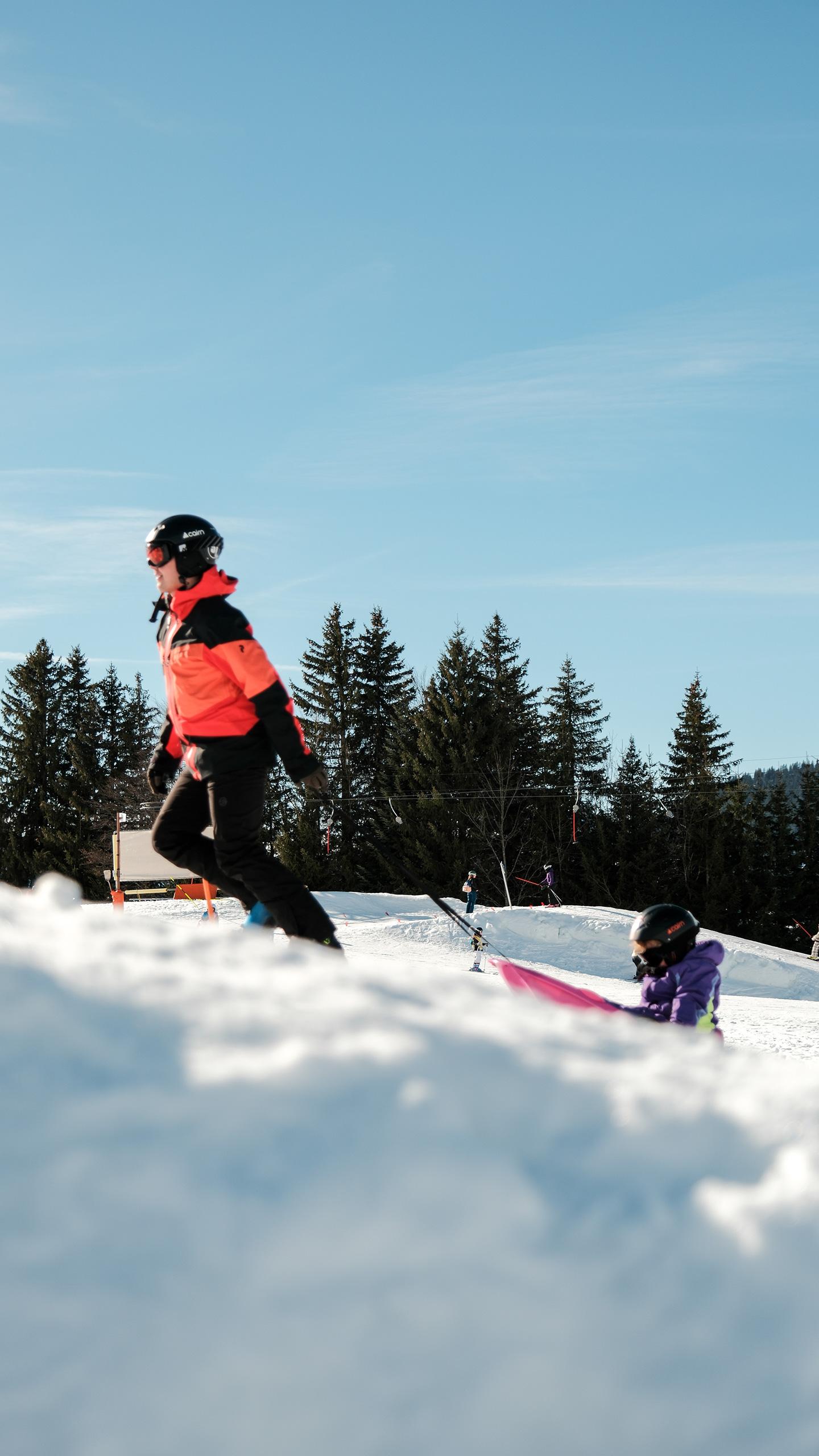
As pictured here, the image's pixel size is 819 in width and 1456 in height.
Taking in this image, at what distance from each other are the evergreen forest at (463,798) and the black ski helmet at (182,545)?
35.0 metres

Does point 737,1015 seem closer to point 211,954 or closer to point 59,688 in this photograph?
point 211,954

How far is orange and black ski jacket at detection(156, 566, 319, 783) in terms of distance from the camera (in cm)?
371

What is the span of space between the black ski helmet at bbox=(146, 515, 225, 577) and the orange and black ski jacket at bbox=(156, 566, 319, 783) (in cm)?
5

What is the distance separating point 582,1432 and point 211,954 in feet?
1.71

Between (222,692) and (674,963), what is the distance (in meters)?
1.91

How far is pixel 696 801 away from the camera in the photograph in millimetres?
45156

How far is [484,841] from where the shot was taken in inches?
1713

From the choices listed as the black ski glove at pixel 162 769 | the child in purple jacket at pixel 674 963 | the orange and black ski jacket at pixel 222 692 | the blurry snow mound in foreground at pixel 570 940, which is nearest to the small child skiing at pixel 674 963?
the child in purple jacket at pixel 674 963

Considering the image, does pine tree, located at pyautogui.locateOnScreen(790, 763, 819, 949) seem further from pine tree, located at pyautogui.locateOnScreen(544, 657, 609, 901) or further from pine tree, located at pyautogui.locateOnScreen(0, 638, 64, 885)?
pine tree, located at pyautogui.locateOnScreen(0, 638, 64, 885)

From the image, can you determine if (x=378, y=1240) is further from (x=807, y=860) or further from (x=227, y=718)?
(x=807, y=860)

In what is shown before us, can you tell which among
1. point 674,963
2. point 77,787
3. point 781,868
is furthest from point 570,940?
point 77,787

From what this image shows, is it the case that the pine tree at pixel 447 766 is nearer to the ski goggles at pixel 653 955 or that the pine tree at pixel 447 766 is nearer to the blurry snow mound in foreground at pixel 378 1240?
the ski goggles at pixel 653 955

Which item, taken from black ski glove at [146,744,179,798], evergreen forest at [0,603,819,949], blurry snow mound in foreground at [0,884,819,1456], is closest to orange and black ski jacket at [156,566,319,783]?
black ski glove at [146,744,179,798]

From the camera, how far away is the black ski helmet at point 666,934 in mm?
4188
